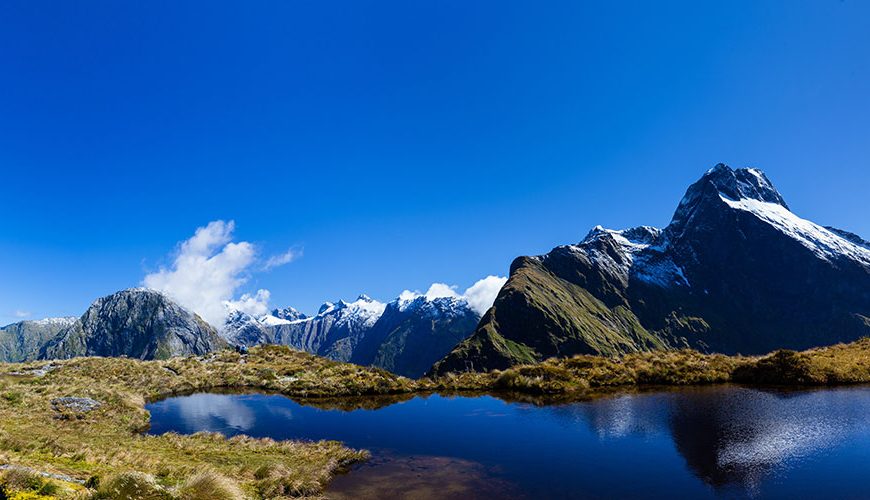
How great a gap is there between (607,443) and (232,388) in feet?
143

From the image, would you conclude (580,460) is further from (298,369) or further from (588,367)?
(298,369)

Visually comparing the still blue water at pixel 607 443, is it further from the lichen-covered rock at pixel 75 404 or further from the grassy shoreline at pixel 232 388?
the lichen-covered rock at pixel 75 404

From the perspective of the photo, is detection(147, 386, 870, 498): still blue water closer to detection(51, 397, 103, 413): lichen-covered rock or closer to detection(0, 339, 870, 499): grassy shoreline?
detection(0, 339, 870, 499): grassy shoreline

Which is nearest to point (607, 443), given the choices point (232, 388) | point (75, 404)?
point (75, 404)

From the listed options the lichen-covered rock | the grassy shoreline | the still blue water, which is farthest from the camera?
the lichen-covered rock

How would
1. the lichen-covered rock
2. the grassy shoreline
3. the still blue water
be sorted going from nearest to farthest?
the grassy shoreline → the still blue water → the lichen-covered rock

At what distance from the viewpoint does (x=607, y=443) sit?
22.7 meters

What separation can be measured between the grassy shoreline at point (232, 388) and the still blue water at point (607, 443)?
2.85 metres

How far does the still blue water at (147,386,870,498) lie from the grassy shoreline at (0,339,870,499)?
2.85 m

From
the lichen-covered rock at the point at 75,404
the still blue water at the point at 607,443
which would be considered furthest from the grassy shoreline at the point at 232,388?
the still blue water at the point at 607,443

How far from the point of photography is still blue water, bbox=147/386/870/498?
17547mm

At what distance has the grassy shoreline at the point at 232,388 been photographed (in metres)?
15.4

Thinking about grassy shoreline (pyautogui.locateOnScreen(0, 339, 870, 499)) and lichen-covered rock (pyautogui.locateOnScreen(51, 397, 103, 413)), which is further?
lichen-covered rock (pyautogui.locateOnScreen(51, 397, 103, 413))

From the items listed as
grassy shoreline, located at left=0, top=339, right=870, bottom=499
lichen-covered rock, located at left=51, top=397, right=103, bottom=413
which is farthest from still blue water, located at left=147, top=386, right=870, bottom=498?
lichen-covered rock, located at left=51, top=397, right=103, bottom=413
